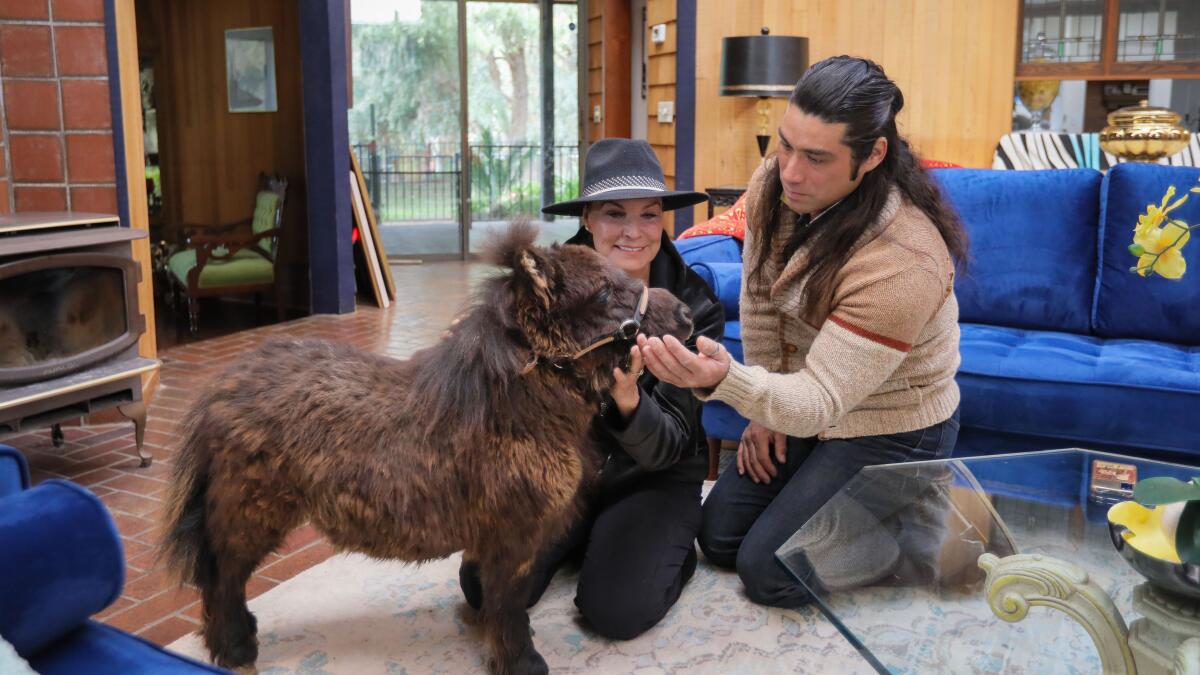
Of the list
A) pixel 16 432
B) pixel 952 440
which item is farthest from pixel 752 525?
pixel 16 432

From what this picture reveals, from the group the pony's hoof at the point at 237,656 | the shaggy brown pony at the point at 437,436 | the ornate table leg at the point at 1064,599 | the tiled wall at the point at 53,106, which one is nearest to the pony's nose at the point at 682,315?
the shaggy brown pony at the point at 437,436

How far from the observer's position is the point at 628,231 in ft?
8.75

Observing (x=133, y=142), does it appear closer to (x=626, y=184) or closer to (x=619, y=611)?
(x=626, y=184)

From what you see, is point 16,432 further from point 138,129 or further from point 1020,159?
point 1020,159

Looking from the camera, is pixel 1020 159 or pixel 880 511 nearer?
pixel 880 511

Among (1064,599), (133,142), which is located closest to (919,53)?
(133,142)

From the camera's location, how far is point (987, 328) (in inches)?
161

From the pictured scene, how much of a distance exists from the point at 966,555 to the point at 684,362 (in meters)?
0.72

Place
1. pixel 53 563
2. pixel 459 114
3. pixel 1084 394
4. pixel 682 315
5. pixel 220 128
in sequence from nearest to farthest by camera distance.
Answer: pixel 53 563 → pixel 682 315 → pixel 1084 394 → pixel 220 128 → pixel 459 114

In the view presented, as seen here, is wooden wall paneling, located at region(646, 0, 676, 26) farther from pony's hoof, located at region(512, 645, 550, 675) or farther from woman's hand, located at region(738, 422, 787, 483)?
pony's hoof, located at region(512, 645, 550, 675)

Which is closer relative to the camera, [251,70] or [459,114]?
[251,70]

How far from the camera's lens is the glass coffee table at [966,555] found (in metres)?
1.68

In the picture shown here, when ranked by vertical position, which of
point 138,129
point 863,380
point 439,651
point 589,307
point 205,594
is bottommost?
point 439,651

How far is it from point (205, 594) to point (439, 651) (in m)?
0.61
